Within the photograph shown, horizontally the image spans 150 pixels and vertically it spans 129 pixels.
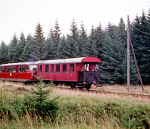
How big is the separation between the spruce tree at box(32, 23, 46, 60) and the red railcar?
→ 27.8ft

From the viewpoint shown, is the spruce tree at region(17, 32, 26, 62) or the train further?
the spruce tree at region(17, 32, 26, 62)

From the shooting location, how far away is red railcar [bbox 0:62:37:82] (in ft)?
68.0

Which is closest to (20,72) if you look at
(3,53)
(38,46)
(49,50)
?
(38,46)

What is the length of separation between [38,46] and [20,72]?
12317 millimetres

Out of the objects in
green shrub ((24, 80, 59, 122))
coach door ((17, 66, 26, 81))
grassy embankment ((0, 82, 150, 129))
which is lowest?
grassy embankment ((0, 82, 150, 129))

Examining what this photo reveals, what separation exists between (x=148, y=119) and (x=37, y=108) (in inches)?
185

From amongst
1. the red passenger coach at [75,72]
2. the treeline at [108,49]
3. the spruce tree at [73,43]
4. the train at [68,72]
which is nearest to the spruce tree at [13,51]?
the treeline at [108,49]

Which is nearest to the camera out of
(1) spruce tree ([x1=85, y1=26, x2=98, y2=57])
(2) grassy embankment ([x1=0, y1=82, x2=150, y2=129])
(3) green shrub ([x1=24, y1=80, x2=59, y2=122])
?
(3) green shrub ([x1=24, y1=80, x2=59, y2=122])

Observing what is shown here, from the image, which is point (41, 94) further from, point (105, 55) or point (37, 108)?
point (105, 55)

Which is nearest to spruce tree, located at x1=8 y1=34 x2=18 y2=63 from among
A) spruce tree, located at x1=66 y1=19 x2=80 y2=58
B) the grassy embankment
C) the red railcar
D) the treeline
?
the treeline

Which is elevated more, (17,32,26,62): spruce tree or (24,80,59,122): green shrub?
(17,32,26,62): spruce tree

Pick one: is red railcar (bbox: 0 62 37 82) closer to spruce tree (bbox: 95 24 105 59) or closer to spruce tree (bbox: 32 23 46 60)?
spruce tree (bbox: 32 23 46 60)

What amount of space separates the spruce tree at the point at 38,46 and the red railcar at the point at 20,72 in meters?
8.49

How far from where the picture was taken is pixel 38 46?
1310 inches
